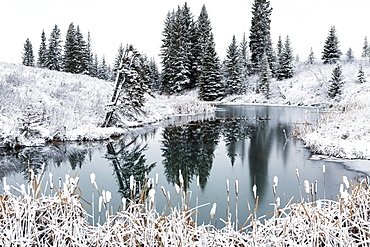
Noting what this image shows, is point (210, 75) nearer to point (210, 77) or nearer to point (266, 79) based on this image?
point (210, 77)

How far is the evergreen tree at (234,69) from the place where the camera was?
1594 inches

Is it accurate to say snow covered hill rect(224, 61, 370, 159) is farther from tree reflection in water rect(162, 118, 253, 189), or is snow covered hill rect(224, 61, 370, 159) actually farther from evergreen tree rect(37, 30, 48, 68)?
evergreen tree rect(37, 30, 48, 68)

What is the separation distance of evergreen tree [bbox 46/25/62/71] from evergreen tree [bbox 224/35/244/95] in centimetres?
2563

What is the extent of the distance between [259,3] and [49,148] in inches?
1761

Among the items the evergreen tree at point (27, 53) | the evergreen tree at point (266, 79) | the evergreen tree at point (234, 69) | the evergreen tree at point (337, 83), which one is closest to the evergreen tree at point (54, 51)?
the evergreen tree at point (27, 53)

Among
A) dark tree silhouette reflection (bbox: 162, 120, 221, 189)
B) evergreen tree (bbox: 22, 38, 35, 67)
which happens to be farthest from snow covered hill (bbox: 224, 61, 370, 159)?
evergreen tree (bbox: 22, 38, 35, 67)

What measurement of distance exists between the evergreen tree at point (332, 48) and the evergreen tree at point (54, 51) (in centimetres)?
3911

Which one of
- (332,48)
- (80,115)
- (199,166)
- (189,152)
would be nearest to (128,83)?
(80,115)

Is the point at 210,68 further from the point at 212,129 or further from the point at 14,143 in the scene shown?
the point at 14,143

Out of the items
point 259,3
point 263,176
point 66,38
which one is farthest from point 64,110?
point 259,3

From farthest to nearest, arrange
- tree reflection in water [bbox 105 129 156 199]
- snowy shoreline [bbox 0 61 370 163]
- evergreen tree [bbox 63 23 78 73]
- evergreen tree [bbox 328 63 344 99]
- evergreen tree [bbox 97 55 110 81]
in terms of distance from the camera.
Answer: evergreen tree [bbox 97 55 110 81] → evergreen tree [bbox 63 23 78 73] → evergreen tree [bbox 328 63 344 99] → snowy shoreline [bbox 0 61 370 163] → tree reflection in water [bbox 105 129 156 199]

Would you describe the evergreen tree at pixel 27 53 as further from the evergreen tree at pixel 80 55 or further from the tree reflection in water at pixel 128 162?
the tree reflection in water at pixel 128 162

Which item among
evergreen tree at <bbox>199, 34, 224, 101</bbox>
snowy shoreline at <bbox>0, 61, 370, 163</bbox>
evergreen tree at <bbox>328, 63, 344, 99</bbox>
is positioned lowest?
snowy shoreline at <bbox>0, 61, 370, 163</bbox>

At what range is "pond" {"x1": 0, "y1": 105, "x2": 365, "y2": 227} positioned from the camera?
19.2 feet
